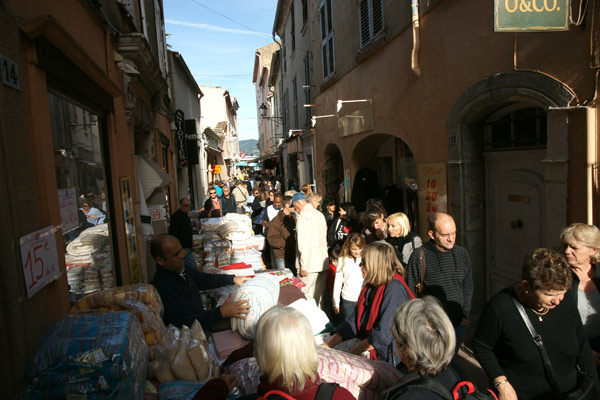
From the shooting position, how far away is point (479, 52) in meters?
4.73

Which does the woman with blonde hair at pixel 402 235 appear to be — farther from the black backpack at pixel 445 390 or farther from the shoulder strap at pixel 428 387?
the shoulder strap at pixel 428 387

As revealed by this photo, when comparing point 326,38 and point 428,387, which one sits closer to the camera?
point 428,387

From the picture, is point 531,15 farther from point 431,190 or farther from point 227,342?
point 227,342

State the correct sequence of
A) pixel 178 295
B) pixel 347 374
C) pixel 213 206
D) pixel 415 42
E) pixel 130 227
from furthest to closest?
pixel 213 206 → pixel 415 42 → pixel 130 227 → pixel 178 295 → pixel 347 374

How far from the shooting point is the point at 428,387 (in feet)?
5.78

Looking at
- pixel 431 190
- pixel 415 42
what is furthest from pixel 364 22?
pixel 431 190

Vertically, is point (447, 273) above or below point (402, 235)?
below

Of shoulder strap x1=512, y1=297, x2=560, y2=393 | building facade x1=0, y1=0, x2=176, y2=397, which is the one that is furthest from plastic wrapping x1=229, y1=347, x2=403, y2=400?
building facade x1=0, y1=0, x2=176, y2=397

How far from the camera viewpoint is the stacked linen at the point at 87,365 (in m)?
1.79

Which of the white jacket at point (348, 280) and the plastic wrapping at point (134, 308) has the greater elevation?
the plastic wrapping at point (134, 308)

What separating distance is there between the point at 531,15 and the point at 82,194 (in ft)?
14.3

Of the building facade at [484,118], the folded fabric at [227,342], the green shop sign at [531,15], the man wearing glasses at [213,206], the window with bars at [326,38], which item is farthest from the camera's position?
the window with bars at [326,38]

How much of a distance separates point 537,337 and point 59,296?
3023 millimetres

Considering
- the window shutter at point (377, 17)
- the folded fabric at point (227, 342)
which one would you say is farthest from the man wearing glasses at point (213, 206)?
the folded fabric at point (227, 342)
